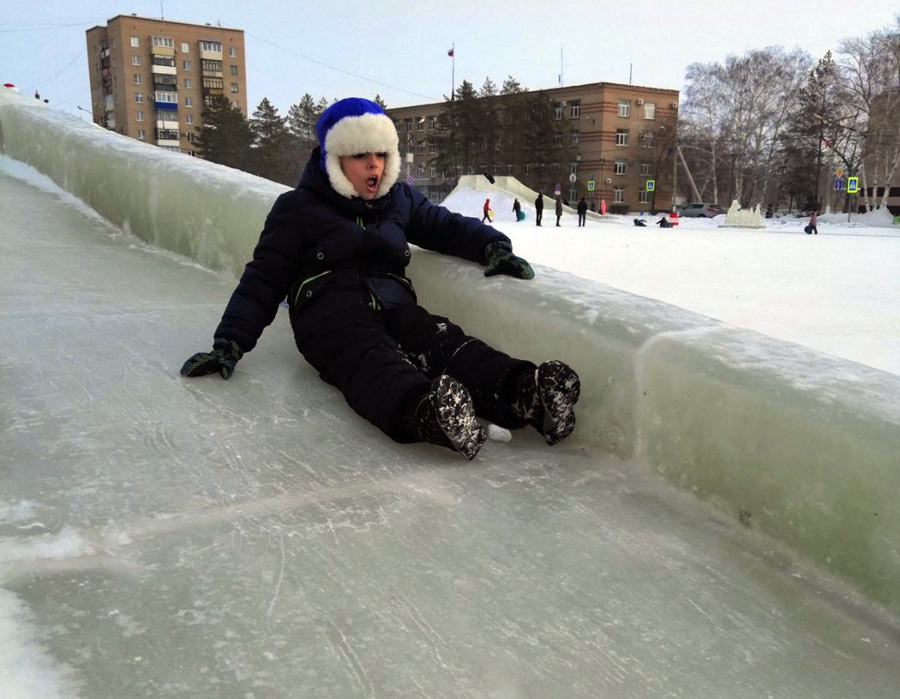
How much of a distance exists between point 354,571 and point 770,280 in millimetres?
8588

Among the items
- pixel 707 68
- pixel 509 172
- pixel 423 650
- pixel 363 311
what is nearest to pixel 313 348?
pixel 363 311

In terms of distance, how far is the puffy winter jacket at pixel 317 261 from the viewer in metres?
2.47

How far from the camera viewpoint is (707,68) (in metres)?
48.8

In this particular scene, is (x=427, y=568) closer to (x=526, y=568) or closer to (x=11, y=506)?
(x=526, y=568)

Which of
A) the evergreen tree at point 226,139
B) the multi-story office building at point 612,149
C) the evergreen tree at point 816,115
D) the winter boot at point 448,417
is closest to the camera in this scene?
the winter boot at point 448,417

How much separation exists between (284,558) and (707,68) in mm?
54582

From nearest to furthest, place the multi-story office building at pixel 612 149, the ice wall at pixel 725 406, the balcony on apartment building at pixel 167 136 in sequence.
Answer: the ice wall at pixel 725 406 < the multi-story office building at pixel 612 149 < the balcony on apartment building at pixel 167 136

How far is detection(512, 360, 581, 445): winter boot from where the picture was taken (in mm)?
1990

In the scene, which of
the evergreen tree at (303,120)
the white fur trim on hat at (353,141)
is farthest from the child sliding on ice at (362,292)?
the evergreen tree at (303,120)

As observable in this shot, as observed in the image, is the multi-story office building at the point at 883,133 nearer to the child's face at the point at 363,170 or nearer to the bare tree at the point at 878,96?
the bare tree at the point at 878,96

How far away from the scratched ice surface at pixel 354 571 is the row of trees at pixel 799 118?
144ft

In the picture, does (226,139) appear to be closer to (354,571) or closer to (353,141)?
(353,141)

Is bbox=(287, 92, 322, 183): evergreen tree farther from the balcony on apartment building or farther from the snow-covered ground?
the snow-covered ground

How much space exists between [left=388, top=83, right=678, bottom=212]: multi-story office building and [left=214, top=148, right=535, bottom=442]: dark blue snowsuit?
5440 cm
